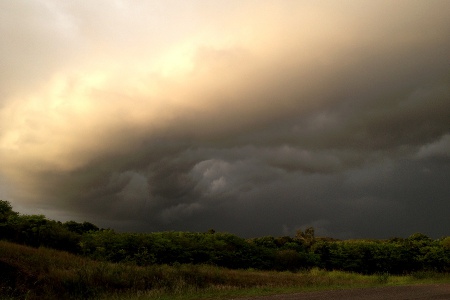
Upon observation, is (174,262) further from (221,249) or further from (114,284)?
(114,284)

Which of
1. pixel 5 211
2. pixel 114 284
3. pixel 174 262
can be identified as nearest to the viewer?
pixel 114 284

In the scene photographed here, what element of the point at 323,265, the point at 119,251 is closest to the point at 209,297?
the point at 119,251

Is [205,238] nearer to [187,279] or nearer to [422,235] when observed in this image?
[187,279]

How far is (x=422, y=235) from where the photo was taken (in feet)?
252

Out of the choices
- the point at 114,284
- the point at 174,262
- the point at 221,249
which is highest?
the point at 221,249

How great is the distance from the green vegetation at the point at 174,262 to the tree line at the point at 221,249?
0.12m

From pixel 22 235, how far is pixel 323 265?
42524 millimetres

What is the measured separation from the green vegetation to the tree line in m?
0.12

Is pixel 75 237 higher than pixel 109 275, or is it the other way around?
pixel 75 237

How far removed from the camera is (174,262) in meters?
45.3

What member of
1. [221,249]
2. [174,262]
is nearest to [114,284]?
[174,262]

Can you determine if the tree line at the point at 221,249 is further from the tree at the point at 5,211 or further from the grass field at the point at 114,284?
the grass field at the point at 114,284

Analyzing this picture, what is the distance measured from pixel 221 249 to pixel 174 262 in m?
11.7

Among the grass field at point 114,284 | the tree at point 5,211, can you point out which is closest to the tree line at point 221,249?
the tree at point 5,211
